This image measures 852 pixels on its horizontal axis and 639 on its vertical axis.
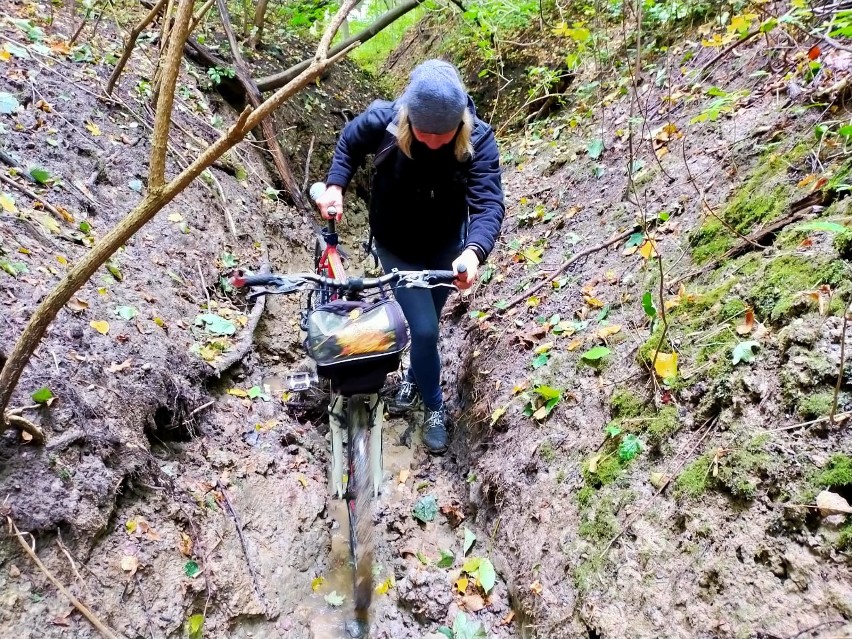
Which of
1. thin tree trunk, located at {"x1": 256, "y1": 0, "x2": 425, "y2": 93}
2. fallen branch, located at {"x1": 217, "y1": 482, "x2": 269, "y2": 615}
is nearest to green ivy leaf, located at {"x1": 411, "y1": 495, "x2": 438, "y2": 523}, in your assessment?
fallen branch, located at {"x1": 217, "y1": 482, "x2": 269, "y2": 615}

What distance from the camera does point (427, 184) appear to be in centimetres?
293

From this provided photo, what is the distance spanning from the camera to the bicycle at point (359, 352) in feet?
7.59

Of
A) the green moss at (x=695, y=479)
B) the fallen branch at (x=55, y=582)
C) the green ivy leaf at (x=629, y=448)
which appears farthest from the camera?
the green ivy leaf at (x=629, y=448)

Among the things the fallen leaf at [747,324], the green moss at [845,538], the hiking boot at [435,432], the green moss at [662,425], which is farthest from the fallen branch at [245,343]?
the green moss at [845,538]

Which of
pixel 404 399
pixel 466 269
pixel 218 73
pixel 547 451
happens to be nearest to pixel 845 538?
pixel 547 451

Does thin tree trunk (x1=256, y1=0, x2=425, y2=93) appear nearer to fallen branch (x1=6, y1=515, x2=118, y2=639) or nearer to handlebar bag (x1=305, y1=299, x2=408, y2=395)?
handlebar bag (x1=305, y1=299, x2=408, y2=395)

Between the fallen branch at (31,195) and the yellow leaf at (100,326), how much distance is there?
0.92 m

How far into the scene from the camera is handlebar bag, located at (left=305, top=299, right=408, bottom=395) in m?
2.31

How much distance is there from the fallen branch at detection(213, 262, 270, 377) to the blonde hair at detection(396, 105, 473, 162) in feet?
5.90

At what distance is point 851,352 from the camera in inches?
72.2

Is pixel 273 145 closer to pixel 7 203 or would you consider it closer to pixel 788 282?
pixel 7 203

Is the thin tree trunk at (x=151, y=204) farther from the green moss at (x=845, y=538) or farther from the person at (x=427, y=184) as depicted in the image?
the green moss at (x=845, y=538)

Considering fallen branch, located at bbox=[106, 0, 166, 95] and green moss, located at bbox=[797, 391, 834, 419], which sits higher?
fallen branch, located at bbox=[106, 0, 166, 95]

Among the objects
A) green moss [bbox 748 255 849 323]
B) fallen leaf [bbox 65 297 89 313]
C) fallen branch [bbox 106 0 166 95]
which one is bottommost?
green moss [bbox 748 255 849 323]
